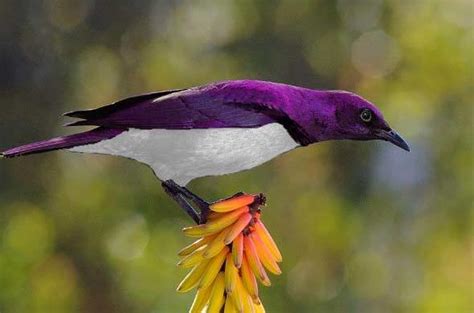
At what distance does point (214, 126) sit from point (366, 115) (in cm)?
20

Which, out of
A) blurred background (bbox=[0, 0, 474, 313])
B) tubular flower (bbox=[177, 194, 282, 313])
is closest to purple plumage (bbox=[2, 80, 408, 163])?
tubular flower (bbox=[177, 194, 282, 313])

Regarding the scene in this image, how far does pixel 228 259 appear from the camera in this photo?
1.12 meters

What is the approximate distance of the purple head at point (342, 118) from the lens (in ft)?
3.76

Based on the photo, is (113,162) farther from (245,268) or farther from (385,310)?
(245,268)

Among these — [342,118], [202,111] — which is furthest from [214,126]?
[342,118]

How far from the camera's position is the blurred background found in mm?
3389

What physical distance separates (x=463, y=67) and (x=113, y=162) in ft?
5.10

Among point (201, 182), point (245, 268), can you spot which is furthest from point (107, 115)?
point (201, 182)

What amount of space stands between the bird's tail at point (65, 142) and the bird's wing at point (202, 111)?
1cm

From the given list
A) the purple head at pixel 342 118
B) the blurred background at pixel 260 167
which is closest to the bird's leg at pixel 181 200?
the purple head at pixel 342 118

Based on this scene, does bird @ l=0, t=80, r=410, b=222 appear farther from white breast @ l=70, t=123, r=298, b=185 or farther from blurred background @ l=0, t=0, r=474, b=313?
blurred background @ l=0, t=0, r=474, b=313

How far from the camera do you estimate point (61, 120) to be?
3.29 m

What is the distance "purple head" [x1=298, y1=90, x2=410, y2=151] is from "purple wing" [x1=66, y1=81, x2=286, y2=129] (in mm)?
48

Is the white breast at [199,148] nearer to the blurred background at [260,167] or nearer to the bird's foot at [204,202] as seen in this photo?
the bird's foot at [204,202]
